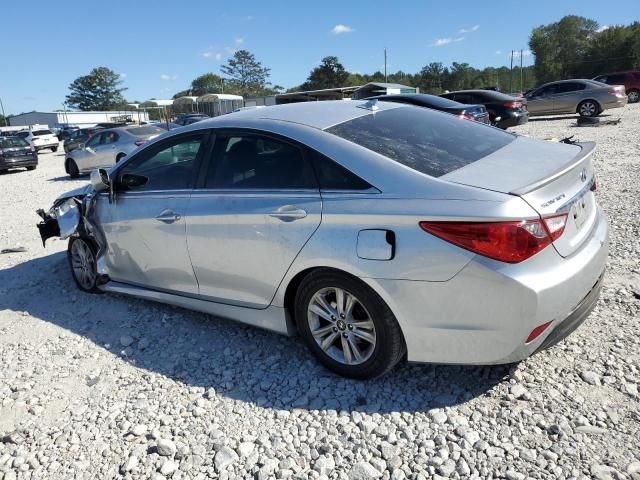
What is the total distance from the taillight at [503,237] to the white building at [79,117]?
6364cm

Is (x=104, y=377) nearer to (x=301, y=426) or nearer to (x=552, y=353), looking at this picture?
(x=301, y=426)

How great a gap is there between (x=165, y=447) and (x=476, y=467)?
1.55 metres

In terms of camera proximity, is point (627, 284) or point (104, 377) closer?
point (104, 377)

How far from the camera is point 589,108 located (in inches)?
773

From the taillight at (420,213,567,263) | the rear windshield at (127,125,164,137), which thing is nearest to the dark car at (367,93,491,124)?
the rear windshield at (127,125,164,137)

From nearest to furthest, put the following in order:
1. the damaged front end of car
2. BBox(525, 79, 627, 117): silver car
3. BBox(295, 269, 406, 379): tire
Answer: BBox(295, 269, 406, 379): tire → the damaged front end of car → BBox(525, 79, 627, 117): silver car

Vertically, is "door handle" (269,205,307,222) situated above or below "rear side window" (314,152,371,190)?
below

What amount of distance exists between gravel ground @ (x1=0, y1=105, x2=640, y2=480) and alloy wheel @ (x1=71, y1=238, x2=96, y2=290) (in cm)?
72

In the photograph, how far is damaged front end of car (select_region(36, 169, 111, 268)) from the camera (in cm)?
422

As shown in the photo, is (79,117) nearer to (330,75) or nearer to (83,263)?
(330,75)

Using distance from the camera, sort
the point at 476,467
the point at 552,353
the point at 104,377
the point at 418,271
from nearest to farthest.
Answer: the point at 476,467
the point at 418,271
the point at 552,353
the point at 104,377

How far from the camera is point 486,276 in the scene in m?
2.30

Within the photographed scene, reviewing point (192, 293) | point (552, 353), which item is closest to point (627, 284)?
point (552, 353)

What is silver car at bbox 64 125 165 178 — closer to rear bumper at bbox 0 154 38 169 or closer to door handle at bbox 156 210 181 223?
rear bumper at bbox 0 154 38 169
